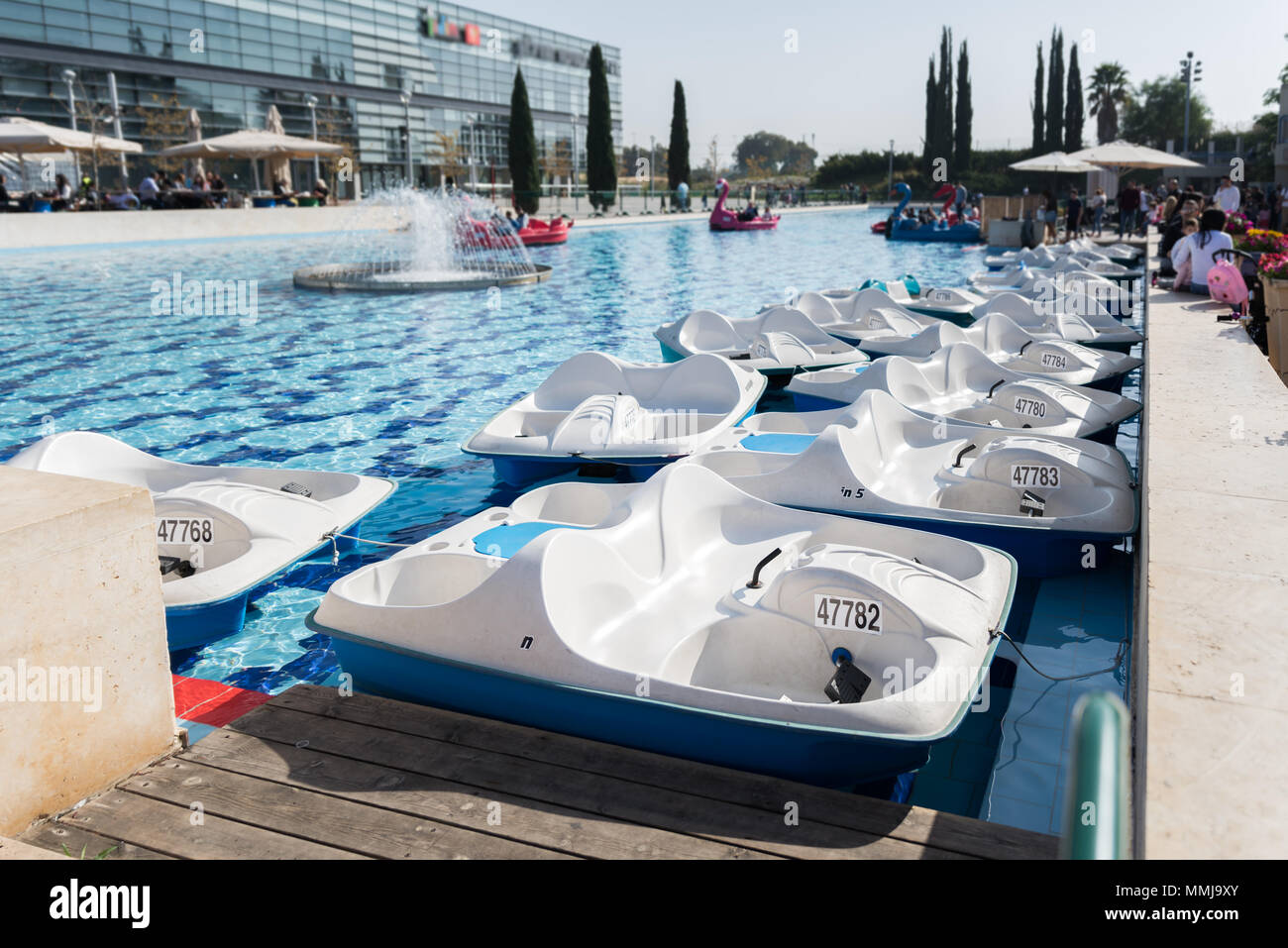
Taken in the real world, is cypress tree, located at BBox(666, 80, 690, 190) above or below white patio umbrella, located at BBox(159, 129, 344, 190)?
above

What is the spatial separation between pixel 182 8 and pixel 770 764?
1661 inches

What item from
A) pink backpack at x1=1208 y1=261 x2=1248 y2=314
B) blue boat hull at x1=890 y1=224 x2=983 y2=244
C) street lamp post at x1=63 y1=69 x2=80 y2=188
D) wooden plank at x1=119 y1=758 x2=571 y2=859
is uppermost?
street lamp post at x1=63 y1=69 x2=80 y2=188

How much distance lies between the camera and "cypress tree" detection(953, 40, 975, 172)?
48875 millimetres

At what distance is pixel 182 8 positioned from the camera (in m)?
37.3

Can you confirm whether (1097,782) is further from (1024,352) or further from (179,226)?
(179,226)

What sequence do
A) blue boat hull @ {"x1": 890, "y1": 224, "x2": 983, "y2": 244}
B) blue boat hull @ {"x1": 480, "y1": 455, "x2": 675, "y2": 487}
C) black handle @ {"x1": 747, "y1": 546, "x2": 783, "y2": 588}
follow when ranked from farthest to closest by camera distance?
blue boat hull @ {"x1": 890, "y1": 224, "x2": 983, "y2": 244} → blue boat hull @ {"x1": 480, "y1": 455, "x2": 675, "y2": 487} → black handle @ {"x1": 747, "y1": 546, "x2": 783, "y2": 588}

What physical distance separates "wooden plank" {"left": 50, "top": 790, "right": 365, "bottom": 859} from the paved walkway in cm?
204

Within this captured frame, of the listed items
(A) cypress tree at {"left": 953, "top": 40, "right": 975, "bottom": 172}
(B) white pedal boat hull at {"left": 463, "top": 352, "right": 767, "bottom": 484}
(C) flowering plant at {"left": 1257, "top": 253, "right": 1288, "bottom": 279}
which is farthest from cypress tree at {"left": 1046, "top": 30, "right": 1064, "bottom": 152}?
(B) white pedal boat hull at {"left": 463, "top": 352, "right": 767, "bottom": 484}

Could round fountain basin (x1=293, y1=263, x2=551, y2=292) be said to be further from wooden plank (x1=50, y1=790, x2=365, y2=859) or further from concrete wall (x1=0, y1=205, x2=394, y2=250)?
wooden plank (x1=50, y1=790, x2=365, y2=859)

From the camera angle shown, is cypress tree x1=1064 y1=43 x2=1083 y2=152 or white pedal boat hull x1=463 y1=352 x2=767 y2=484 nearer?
white pedal boat hull x1=463 y1=352 x2=767 y2=484

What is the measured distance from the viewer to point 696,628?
3965 millimetres

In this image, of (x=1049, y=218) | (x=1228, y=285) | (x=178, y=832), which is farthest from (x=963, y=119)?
(x=178, y=832)

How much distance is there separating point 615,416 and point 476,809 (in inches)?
167
